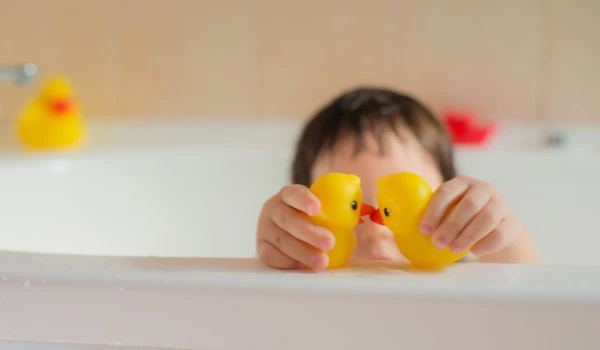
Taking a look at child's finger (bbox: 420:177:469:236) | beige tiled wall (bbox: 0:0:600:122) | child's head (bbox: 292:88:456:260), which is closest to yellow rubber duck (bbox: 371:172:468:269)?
child's finger (bbox: 420:177:469:236)

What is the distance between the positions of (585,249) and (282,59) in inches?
26.6

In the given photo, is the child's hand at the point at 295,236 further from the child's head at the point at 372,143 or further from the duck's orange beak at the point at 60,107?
the duck's orange beak at the point at 60,107

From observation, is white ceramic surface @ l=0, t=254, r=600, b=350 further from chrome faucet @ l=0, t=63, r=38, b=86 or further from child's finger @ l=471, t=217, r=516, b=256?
chrome faucet @ l=0, t=63, r=38, b=86

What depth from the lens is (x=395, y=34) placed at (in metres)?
1.46

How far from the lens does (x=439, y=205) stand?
623mm

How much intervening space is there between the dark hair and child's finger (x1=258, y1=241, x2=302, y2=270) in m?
0.43

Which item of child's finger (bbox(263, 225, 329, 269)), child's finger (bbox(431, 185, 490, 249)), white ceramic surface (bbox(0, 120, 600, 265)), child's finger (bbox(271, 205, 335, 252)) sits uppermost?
child's finger (bbox(431, 185, 490, 249))

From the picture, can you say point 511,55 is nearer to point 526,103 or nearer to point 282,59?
point 526,103

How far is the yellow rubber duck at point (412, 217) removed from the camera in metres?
0.62

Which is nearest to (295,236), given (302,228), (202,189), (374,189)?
(302,228)

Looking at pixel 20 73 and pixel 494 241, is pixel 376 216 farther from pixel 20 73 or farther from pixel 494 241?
pixel 20 73

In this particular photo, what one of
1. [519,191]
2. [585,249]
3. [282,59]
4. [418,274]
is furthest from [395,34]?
[418,274]

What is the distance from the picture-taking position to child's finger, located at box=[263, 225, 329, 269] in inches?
24.4

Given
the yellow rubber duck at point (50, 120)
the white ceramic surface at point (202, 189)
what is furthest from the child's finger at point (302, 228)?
the yellow rubber duck at point (50, 120)
